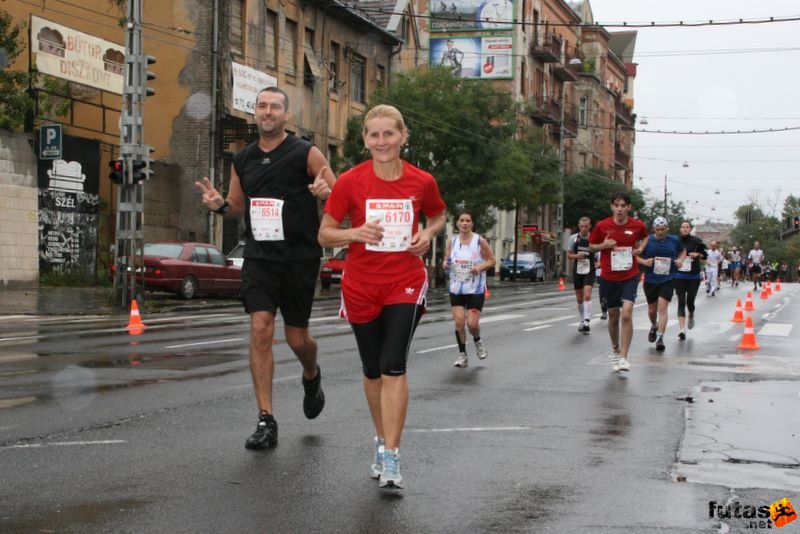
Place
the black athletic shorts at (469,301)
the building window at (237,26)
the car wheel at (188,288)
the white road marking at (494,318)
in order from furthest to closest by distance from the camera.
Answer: the building window at (237,26) < the car wheel at (188,288) < the white road marking at (494,318) < the black athletic shorts at (469,301)

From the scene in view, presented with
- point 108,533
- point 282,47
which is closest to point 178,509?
point 108,533

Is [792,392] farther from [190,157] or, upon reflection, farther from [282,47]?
[282,47]

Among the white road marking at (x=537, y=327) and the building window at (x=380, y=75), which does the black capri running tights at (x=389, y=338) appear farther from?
the building window at (x=380, y=75)

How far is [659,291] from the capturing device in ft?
52.6

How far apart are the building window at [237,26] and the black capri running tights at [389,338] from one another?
3304 cm

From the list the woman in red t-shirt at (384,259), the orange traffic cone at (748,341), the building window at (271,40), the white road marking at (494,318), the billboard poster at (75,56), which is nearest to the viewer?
the woman in red t-shirt at (384,259)

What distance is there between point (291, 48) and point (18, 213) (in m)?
16.1

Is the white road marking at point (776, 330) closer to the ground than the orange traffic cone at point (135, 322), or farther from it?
closer to the ground

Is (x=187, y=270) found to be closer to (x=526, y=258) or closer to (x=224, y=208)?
(x=224, y=208)

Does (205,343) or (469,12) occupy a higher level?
(469,12)

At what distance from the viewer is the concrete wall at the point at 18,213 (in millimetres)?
28375

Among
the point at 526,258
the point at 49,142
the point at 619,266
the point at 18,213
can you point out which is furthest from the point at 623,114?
the point at 619,266

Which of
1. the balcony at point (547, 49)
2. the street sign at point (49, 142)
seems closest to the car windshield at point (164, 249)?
the street sign at point (49, 142)

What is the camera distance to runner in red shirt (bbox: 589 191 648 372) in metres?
12.7
